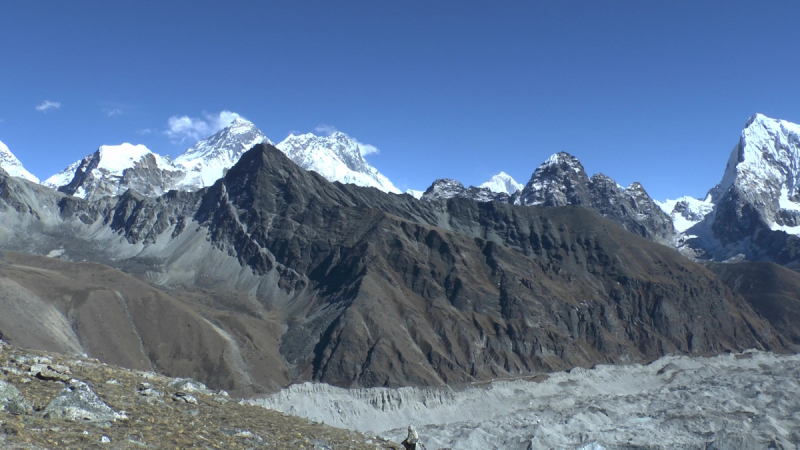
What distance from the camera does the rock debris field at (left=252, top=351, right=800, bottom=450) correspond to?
8325 cm

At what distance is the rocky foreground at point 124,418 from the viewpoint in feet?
64.8

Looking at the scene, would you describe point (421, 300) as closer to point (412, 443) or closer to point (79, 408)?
point (412, 443)

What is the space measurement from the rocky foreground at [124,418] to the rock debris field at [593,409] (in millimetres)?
50982

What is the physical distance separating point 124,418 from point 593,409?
324ft

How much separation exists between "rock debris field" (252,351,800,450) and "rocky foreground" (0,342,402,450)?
5098 centimetres

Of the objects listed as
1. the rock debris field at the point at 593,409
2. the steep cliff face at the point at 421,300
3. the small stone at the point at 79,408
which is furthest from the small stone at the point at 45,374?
the steep cliff face at the point at 421,300

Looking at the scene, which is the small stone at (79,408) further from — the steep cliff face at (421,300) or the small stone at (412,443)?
the steep cliff face at (421,300)

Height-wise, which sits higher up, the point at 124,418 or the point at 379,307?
the point at 379,307

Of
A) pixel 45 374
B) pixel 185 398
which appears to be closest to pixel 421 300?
pixel 185 398

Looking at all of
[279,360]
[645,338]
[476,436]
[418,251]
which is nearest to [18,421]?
[476,436]

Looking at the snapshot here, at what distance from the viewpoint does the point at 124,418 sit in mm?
22953

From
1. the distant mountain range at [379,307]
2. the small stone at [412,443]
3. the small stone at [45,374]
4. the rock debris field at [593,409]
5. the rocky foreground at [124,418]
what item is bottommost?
the rock debris field at [593,409]

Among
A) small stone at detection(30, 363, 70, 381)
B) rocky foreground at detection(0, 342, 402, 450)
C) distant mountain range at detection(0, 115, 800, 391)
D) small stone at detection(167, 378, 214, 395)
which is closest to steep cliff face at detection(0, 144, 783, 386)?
distant mountain range at detection(0, 115, 800, 391)

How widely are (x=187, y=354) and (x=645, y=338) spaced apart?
12982 centimetres
